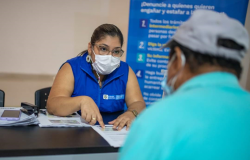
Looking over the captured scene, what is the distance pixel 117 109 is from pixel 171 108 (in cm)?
131

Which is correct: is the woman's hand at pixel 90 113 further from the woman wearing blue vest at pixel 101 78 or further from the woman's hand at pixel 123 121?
the woman wearing blue vest at pixel 101 78

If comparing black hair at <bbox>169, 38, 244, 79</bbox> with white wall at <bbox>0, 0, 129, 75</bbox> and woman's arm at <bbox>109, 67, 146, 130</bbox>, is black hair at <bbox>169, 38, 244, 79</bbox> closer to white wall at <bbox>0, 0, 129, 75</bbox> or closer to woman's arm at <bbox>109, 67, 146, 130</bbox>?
woman's arm at <bbox>109, 67, 146, 130</bbox>

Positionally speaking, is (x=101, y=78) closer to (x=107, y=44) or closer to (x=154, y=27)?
(x=107, y=44)

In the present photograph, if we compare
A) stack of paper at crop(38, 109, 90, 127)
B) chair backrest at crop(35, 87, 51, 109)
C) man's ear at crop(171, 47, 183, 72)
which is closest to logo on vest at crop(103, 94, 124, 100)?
stack of paper at crop(38, 109, 90, 127)

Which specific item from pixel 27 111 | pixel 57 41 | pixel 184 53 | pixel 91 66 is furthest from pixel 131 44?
pixel 184 53

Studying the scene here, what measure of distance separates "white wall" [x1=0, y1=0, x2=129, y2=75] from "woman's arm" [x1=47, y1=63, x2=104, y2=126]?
4.80 feet

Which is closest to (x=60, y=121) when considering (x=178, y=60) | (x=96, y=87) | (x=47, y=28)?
(x=96, y=87)

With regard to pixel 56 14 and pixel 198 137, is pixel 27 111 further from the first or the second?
pixel 56 14

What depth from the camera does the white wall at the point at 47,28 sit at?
2916 mm

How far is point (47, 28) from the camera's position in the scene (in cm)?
301

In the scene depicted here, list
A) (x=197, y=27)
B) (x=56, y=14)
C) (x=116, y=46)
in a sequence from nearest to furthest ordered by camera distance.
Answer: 1. (x=197, y=27)
2. (x=116, y=46)
3. (x=56, y=14)

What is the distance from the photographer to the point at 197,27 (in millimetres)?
610

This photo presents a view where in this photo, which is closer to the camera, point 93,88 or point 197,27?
point 197,27

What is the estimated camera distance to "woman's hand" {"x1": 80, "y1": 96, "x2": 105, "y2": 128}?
1332mm
